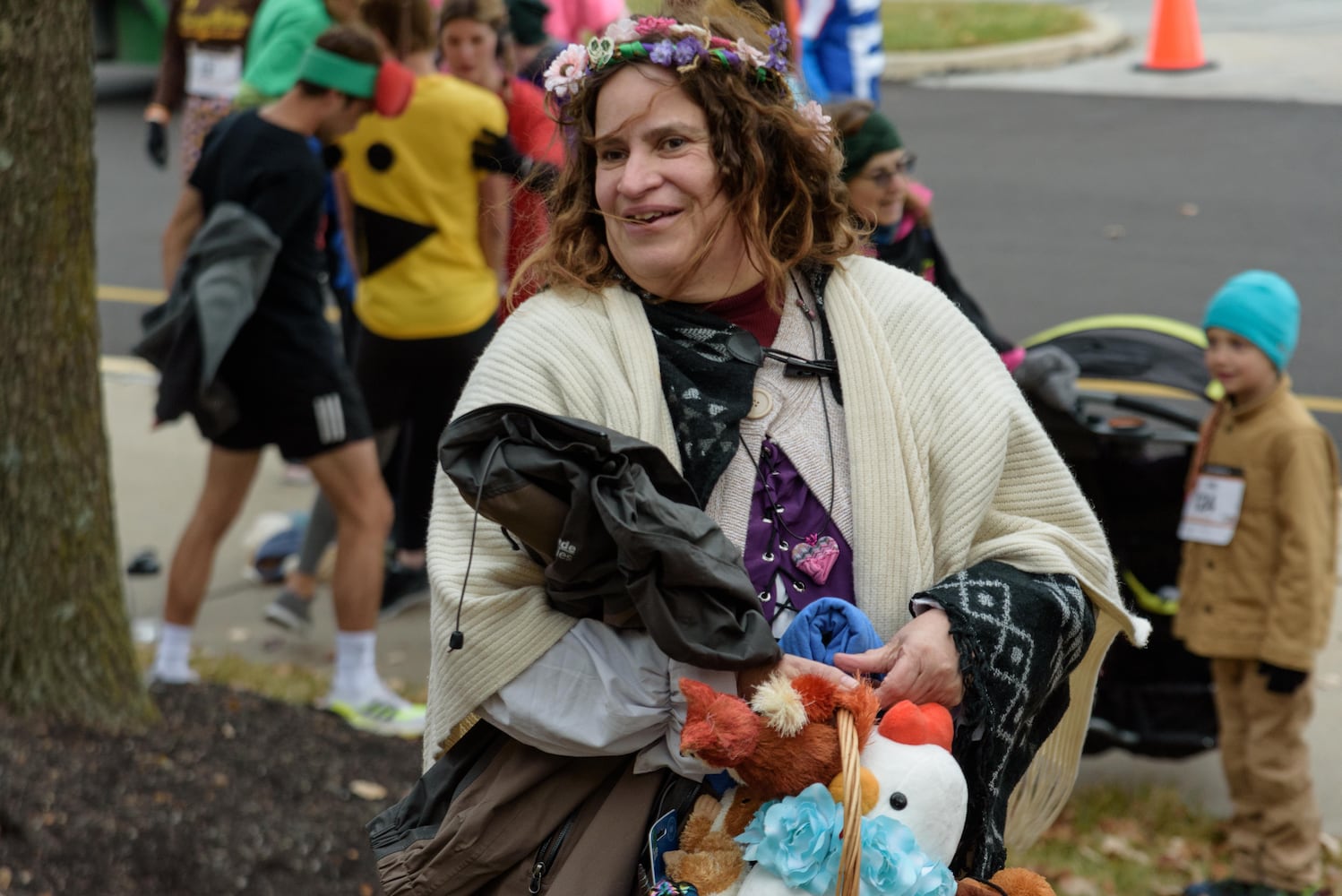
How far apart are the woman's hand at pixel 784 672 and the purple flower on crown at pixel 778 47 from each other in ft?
3.09

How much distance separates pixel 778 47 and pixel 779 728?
3.67 feet

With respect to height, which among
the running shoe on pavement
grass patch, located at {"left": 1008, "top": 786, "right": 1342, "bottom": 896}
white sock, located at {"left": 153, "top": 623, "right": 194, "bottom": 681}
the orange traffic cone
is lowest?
the running shoe on pavement

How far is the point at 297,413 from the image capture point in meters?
5.18

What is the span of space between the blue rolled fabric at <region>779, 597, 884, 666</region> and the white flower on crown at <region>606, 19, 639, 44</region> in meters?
0.90

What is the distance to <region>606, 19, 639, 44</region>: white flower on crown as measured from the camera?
2.47 metres

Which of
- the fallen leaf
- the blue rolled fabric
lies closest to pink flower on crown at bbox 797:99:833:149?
the blue rolled fabric

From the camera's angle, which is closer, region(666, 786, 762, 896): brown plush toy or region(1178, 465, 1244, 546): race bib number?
region(666, 786, 762, 896): brown plush toy

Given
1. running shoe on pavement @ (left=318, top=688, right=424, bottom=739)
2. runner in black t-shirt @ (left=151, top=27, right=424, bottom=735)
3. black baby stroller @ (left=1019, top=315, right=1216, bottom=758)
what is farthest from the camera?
running shoe on pavement @ (left=318, top=688, right=424, bottom=739)

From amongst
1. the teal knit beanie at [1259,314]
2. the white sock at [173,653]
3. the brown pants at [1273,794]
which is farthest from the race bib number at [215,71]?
the brown pants at [1273,794]

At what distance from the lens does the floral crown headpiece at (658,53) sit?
2438 mm

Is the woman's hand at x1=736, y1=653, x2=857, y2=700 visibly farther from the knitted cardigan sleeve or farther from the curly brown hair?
the curly brown hair

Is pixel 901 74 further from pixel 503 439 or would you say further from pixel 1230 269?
pixel 503 439

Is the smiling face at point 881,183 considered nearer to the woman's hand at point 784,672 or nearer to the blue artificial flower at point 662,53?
the blue artificial flower at point 662,53

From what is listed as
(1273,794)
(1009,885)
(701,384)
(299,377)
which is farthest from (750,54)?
Result: (299,377)
